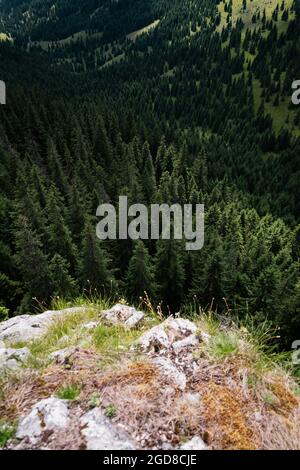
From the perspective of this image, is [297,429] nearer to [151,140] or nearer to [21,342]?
[21,342]

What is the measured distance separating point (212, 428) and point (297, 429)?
4.71 feet

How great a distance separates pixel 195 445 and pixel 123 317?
414 cm

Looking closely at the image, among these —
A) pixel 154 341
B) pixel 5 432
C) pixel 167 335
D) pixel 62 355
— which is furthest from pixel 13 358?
pixel 167 335

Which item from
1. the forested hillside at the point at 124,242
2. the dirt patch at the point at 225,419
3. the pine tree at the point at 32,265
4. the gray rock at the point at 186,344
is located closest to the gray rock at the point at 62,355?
the forested hillside at the point at 124,242

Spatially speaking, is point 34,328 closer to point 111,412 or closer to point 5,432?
point 5,432

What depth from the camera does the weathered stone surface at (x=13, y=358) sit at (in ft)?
21.4

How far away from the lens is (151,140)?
11106 centimetres

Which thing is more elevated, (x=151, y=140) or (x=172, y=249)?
(x=151, y=140)

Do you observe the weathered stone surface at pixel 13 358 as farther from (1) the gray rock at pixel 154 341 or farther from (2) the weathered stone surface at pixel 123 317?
(1) the gray rock at pixel 154 341

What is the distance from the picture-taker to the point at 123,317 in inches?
344

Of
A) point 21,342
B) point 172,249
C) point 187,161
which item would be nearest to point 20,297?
point 172,249

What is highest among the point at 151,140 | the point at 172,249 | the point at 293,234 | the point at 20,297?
the point at 151,140

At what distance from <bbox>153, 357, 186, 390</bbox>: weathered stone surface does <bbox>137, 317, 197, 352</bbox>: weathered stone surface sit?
0.40 m

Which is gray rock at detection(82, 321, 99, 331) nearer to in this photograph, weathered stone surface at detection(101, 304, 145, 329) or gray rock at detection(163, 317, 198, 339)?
weathered stone surface at detection(101, 304, 145, 329)
